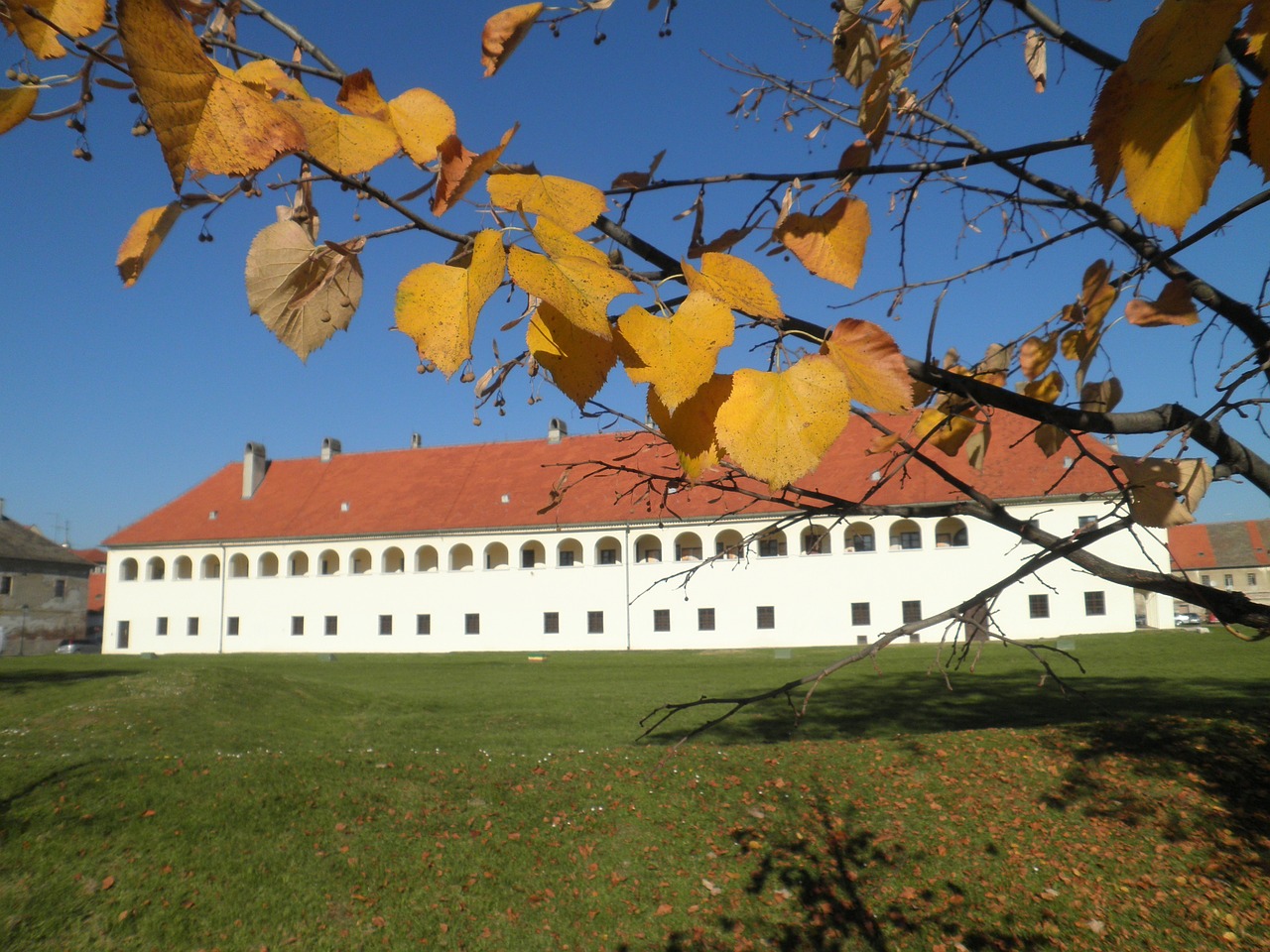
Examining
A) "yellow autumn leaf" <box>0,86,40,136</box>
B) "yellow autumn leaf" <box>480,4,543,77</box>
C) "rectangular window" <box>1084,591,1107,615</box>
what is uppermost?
"yellow autumn leaf" <box>480,4,543,77</box>

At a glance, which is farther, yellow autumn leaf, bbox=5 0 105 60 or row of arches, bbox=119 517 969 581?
row of arches, bbox=119 517 969 581

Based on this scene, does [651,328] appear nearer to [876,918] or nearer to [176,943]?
[876,918]

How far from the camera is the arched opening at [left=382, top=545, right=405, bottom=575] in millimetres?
40375

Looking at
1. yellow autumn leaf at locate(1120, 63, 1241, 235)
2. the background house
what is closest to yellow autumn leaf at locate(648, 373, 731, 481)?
yellow autumn leaf at locate(1120, 63, 1241, 235)

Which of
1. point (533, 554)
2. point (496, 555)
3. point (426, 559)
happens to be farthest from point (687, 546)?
point (426, 559)

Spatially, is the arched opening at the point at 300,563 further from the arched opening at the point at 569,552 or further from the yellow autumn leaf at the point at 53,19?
the yellow autumn leaf at the point at 53,19

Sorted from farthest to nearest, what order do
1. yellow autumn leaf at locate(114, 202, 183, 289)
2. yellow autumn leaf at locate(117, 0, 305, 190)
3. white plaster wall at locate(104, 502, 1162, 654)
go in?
white plaster wall at locate(104, 502, 1162, 654) < yellow autumn leaf at locate(114, 202, 183, 289) < yellow autumn leaf at locate(117, 0, 305, 190)

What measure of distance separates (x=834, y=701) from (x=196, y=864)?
12114 millimetres

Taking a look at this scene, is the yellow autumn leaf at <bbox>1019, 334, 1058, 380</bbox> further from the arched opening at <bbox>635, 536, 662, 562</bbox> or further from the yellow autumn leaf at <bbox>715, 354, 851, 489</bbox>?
the arched opening at <bbox>635, 536, 662, 562</bbox>

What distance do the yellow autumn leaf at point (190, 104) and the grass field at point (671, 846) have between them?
524cm

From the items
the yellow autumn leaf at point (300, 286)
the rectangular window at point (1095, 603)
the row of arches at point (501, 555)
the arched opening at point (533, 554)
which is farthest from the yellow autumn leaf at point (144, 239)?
the arched opening at point (533, 554)

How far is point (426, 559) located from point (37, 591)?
24.2 m

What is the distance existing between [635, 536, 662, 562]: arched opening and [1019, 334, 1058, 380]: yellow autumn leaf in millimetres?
35981

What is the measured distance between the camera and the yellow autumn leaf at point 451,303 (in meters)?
0.56
